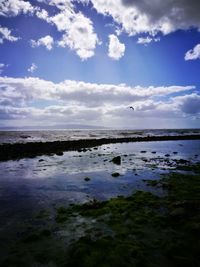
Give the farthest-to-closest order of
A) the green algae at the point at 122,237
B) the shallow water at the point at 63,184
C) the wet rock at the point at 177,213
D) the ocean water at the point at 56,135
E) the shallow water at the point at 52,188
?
the ocean water at the point at 56,135 < the shallow water at the point at 63,184 < the wet rock at the point at 177,213 < the shallow water at the point at 52,188 < the green algae at the point at 122,237

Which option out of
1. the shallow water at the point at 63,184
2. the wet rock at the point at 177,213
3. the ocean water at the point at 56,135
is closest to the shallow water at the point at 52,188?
the shallow water at the point at 63,184

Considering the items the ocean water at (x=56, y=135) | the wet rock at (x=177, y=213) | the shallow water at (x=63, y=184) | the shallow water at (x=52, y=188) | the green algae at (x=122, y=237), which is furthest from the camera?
the ocean water at (x=56, y=135)

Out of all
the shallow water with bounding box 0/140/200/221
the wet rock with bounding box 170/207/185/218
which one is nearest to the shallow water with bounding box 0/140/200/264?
the shallow water with bounding box 0/140/200/221

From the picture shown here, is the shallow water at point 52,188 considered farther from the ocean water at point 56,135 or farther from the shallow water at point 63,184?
the ocean water at point 56,135

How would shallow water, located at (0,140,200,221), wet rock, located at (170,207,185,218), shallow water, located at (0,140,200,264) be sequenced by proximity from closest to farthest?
shallow water, located at (0,140,200,264) → wet rock, located at (170,207,185,218) → shallow water, located at (0,140,200,221)

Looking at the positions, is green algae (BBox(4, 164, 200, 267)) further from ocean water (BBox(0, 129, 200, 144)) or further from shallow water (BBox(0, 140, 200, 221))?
ocean water (BBox(0, 129, 200, 144))

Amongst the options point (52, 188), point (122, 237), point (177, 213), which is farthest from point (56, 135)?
point (122, 237)

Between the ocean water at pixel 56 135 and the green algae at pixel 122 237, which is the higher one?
the ocean water at pixel 56 135

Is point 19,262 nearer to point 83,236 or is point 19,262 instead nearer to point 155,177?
point 83,236

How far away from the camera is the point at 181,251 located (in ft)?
22.6

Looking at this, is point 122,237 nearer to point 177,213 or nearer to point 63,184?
point 177,213

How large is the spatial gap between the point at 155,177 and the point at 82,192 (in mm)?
6053

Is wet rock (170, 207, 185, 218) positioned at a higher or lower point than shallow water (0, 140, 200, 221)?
higher

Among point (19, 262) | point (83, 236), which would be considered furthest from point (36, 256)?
point (83, 236)
